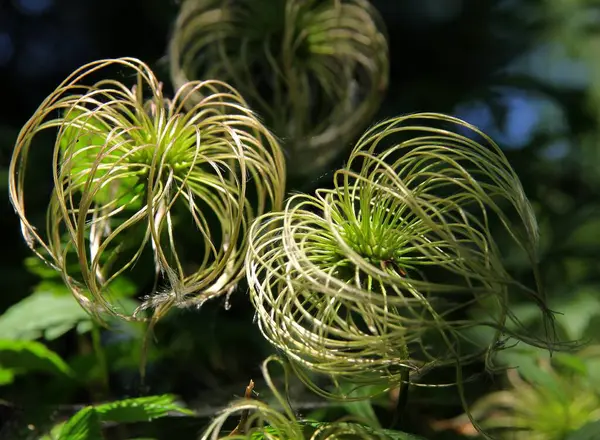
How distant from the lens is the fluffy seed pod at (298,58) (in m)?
1.33

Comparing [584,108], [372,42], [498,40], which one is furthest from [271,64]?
[584,108]

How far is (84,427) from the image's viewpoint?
88 centimetres

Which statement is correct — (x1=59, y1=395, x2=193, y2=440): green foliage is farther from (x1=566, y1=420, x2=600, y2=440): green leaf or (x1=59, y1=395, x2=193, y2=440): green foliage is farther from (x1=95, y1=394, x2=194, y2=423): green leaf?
(x1=566, y1=420, x2=600, y2=440): green leaf

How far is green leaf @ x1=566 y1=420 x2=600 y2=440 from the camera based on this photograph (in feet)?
2.74

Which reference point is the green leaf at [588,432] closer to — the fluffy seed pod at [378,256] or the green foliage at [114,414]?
the fluffy seed pod at [378,256]

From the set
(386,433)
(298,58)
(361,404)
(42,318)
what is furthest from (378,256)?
(298,58)

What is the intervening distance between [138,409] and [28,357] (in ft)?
0.73

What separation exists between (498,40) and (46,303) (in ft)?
4.03

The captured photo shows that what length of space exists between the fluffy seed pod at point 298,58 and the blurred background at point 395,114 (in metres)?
0.09

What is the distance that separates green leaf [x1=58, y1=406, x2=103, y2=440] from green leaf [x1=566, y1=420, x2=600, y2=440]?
532 mm

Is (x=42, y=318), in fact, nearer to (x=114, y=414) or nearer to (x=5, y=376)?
(x=5, y=376)

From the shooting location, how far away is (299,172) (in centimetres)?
124

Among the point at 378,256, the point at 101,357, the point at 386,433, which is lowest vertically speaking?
the point at 101,357

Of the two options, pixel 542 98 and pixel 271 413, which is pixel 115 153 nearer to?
pixel 271 413
